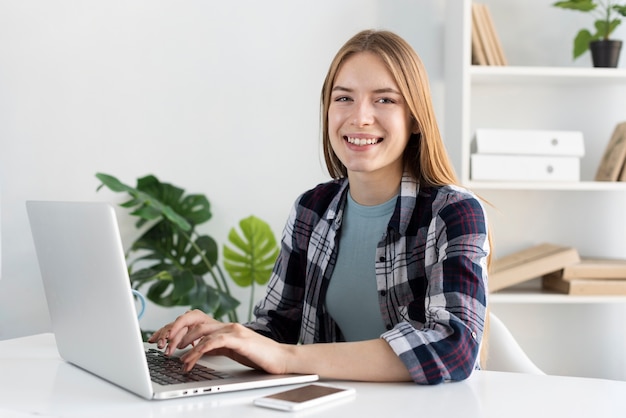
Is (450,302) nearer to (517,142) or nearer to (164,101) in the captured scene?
(517,142)

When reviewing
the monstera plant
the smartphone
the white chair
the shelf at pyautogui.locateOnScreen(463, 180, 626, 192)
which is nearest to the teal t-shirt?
the white chair

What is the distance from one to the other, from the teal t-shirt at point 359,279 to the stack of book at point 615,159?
1.33 metres

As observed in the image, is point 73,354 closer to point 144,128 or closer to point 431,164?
point 431,164

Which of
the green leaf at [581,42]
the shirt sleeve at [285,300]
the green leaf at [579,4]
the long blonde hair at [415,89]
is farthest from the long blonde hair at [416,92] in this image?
the green leaf at [581,42]

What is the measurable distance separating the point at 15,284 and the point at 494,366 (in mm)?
2056

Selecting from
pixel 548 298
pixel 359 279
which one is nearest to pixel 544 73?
pixel 548 298

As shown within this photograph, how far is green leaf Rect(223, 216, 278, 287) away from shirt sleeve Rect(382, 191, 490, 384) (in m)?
1.39

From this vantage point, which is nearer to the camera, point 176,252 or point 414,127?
point 414,127

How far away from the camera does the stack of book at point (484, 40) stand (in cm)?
267

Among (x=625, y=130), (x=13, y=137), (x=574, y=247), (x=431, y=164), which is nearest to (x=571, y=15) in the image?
(x=625, y=130)

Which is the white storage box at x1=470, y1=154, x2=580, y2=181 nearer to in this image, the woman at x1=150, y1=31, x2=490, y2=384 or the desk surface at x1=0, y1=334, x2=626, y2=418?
the woman at x1=150, y1=31, x2=490, y2=384

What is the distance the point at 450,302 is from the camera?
1.35m

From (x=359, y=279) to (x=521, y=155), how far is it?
120 centimetres

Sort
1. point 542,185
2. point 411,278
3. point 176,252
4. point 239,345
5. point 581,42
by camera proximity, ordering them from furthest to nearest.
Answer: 1. point 176,252
2. point 581,42
3. point 542,185
4. point 411,278
5. point 239,345
